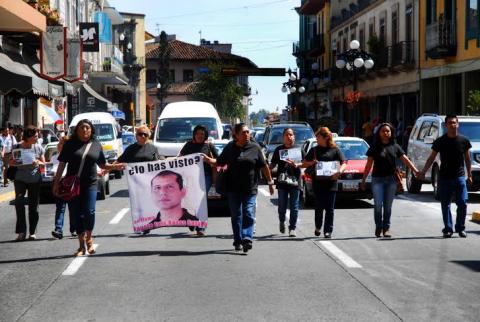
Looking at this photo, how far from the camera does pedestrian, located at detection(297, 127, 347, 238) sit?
45.8ft

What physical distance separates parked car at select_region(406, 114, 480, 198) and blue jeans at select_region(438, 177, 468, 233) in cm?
628

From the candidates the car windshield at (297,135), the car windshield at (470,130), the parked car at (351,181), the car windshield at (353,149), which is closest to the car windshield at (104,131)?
the car windshield at (297,135)

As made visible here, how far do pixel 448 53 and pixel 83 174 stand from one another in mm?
27231

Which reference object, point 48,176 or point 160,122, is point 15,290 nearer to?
point 48,176

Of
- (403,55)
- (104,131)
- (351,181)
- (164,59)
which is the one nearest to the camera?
(351,181)

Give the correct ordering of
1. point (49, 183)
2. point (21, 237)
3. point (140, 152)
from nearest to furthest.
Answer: point (140, 152), point (21, 237), point (49, 183)

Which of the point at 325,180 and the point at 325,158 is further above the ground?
the point at 325,158

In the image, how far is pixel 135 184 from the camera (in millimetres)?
13438

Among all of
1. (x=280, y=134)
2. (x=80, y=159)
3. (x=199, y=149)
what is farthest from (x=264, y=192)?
(x=80, y=159)

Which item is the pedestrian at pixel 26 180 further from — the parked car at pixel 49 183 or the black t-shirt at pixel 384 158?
the parked car at pixel 49 183

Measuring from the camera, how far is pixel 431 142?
66.9 feet

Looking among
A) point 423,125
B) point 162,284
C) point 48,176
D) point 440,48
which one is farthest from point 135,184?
point 440,48

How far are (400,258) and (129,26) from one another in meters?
83.7

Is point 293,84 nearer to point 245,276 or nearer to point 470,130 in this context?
point 470,130
